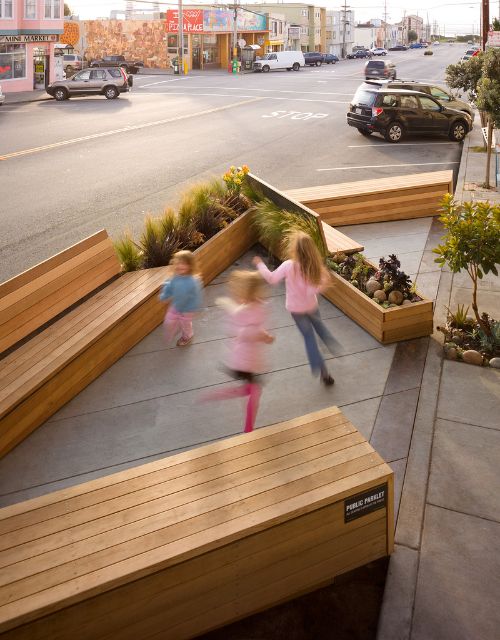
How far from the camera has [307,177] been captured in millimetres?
17266

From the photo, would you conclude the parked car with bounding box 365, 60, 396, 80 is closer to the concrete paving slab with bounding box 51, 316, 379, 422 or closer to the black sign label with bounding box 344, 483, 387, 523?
the concrete paving slab with bounding box 51, 316, 379, 422

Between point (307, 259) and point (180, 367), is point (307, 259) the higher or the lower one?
the higher one

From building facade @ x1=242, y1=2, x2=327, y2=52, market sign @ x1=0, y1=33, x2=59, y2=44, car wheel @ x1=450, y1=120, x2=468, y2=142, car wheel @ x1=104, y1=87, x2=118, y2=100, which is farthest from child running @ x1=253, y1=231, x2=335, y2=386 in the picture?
building facade @ x1=242, y1=2, x2=327, y2=52

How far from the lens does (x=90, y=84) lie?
1492 inches

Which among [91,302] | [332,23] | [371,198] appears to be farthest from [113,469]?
[332,23]

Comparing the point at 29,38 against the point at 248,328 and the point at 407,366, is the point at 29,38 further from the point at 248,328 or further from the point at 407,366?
the point at 248,328

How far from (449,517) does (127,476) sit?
7.98 feet

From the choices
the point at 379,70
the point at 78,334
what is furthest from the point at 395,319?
the point at 379,70

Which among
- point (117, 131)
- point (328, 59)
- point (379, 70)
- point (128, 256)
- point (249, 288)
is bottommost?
point (128, 256)

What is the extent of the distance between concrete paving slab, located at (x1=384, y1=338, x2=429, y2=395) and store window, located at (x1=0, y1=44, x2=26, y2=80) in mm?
39933

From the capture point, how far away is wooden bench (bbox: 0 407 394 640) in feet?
12.2

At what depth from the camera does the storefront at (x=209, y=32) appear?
6781 centimetres

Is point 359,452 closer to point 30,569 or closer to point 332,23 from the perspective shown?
point 30,569

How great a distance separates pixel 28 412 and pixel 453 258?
4.64 metres
